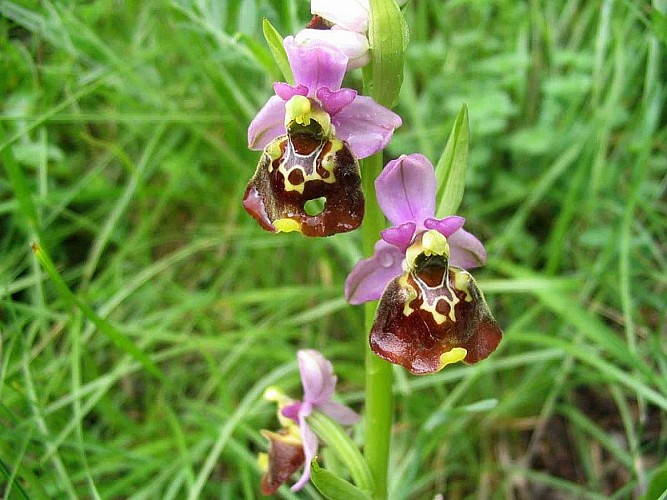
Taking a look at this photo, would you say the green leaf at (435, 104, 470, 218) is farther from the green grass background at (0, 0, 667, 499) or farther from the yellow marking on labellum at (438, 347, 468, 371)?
the green grass background at (0, 0, 667, 499)

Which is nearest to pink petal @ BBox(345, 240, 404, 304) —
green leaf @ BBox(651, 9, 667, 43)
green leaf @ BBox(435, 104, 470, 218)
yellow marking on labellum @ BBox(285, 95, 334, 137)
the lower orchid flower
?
the lower orchid flower

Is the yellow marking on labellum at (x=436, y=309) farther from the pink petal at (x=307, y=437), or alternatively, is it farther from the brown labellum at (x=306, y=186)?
the pink petal at (x=307, y=437)

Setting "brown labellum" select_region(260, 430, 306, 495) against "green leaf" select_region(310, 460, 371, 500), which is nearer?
"green leaf" select_region(310, 460, 371, 500)

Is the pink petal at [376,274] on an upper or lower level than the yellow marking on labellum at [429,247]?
lower

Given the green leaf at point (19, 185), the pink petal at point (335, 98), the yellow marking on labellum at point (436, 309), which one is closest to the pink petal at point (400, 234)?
the yellow marking on labellum at point (436, 309)

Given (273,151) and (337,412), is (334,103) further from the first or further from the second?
(337,412)

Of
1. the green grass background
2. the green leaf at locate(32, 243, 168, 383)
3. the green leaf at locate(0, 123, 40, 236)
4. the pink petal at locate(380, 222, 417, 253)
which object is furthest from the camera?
the green grass background
